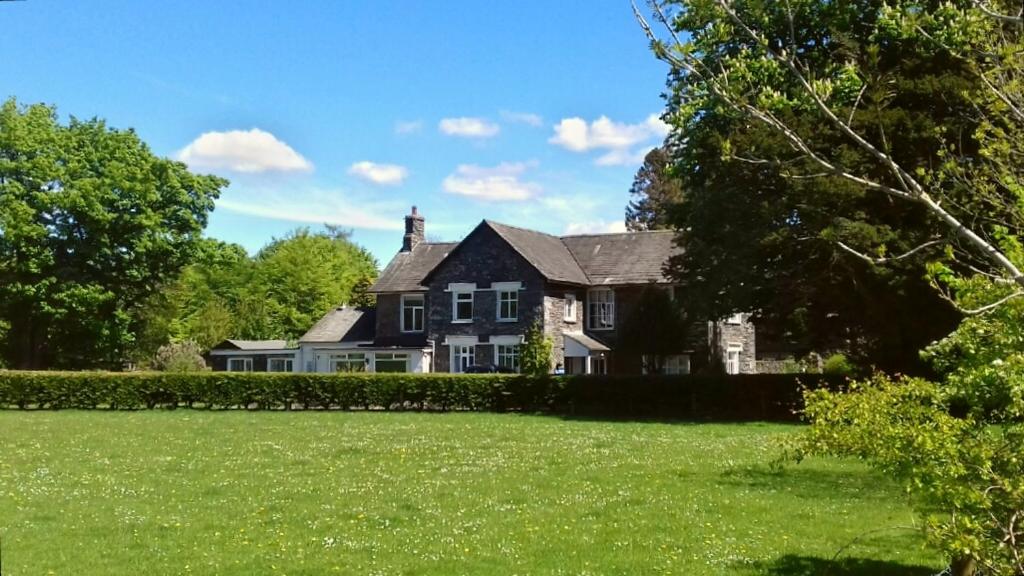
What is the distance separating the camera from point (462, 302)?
44906mm

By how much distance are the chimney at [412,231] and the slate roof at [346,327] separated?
160 inches

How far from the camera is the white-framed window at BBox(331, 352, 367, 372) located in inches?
1885

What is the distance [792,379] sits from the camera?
Answer: 99.7 feet

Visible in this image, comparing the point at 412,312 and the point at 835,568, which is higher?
the point at 412,312

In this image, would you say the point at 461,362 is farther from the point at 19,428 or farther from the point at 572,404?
the point at 19,428

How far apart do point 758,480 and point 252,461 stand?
9.00m

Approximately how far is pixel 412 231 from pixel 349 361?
8.20m

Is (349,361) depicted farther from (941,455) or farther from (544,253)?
(941,455)

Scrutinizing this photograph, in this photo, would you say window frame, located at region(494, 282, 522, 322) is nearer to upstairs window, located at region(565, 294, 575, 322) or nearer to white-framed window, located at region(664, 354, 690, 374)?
upstairs window, located at region(565, 294, 575, 322)

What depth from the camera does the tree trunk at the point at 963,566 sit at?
24.0 feet

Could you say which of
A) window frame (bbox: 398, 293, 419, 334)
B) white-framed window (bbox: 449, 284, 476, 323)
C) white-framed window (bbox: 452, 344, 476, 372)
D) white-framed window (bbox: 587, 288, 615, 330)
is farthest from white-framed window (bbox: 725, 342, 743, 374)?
window frame (bbox: 398, 293, 419, 334)

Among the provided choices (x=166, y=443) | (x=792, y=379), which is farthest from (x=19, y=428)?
(x=792, y=379)

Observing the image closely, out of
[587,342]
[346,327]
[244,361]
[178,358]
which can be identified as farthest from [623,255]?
[244,361]

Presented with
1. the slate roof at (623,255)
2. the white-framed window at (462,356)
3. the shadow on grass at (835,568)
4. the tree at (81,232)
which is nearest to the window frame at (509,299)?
the white-framed window at (462,356)
